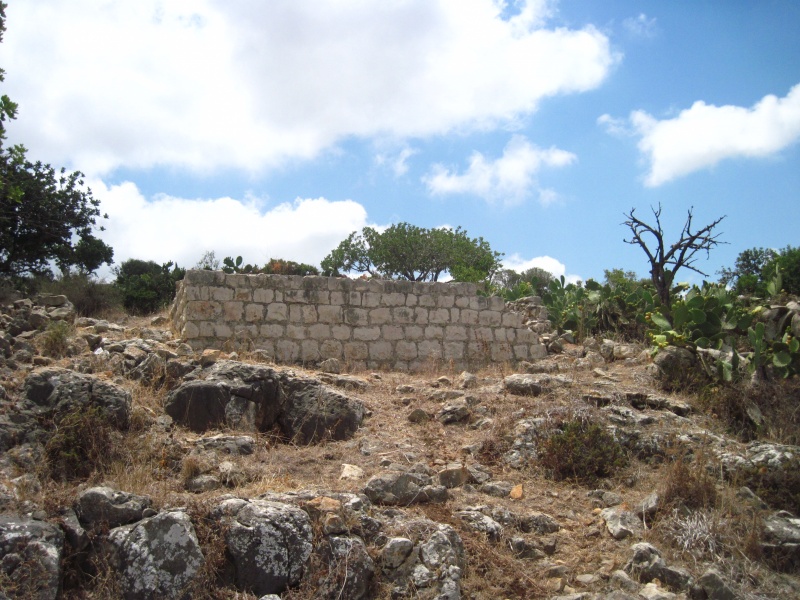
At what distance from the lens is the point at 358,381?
29.8 feet

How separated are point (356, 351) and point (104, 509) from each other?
6.28 metres

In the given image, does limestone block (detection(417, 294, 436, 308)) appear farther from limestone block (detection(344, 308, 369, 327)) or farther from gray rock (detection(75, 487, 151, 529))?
gray rock (detection(75, 487, 151, 529))

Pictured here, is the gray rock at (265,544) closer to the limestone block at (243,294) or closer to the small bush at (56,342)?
the small bush at (56,342)

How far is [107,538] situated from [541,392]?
5246mm

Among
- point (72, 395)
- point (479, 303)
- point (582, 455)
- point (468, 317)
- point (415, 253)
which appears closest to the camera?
point (72, 395)

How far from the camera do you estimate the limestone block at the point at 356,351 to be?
10.8 m

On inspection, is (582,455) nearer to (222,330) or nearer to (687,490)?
(687,490)

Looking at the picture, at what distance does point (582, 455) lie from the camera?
22.0 ft

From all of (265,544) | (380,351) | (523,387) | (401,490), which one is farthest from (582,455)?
(380,351)

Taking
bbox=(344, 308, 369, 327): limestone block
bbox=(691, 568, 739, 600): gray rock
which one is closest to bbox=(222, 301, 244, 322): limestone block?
bbox=(344, 308, 369, 327): limestone block

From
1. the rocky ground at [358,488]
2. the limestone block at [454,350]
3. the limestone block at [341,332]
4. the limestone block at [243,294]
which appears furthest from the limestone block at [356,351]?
the rocky ground at [358,488]

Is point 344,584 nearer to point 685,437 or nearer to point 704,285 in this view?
point 685,437

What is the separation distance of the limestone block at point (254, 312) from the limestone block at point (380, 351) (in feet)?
5.69

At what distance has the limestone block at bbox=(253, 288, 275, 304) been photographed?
413 inches
